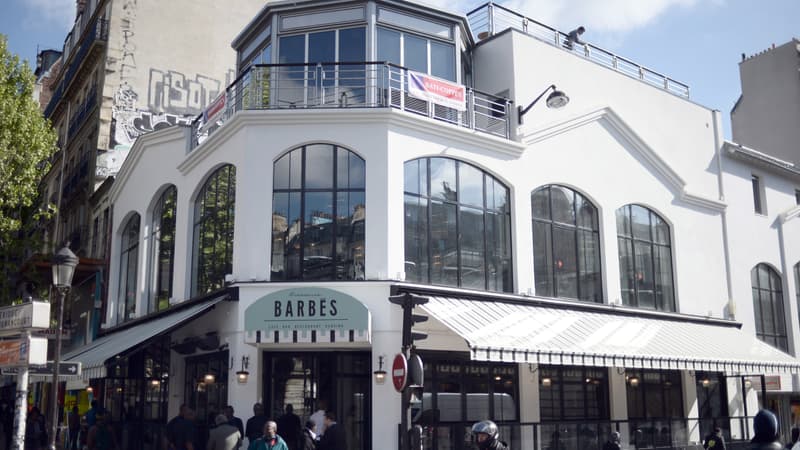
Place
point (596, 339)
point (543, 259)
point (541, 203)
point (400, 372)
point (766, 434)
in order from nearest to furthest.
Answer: point (766, 434)
point (400, 372)
point (596, 339)
point (543, 259)
point (541, 203)

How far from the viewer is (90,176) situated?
30609 mm

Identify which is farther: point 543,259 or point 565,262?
point 565,262

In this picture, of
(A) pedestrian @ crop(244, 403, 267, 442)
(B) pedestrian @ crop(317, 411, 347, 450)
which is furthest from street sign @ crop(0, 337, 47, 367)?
(A) pedestrian @ crop(244, 403, 267, 442)

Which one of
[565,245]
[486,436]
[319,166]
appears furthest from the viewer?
[565,245]

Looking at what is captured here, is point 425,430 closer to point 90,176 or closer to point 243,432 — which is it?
point 243,432

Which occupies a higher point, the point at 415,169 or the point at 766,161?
the point at 766,161

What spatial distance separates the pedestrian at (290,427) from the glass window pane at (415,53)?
356 inches

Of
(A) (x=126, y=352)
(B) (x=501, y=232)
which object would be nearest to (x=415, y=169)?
(B) (x=501, y=232)

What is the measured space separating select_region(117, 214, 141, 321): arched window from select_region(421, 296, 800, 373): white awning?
1158 centimetres

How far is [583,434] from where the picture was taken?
60.1ft

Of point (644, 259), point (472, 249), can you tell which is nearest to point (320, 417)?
point (472, 249)

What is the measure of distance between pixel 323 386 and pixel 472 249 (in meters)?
4.74

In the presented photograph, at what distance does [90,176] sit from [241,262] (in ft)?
51.2

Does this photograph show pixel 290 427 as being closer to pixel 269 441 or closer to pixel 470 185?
pixel 269 441
